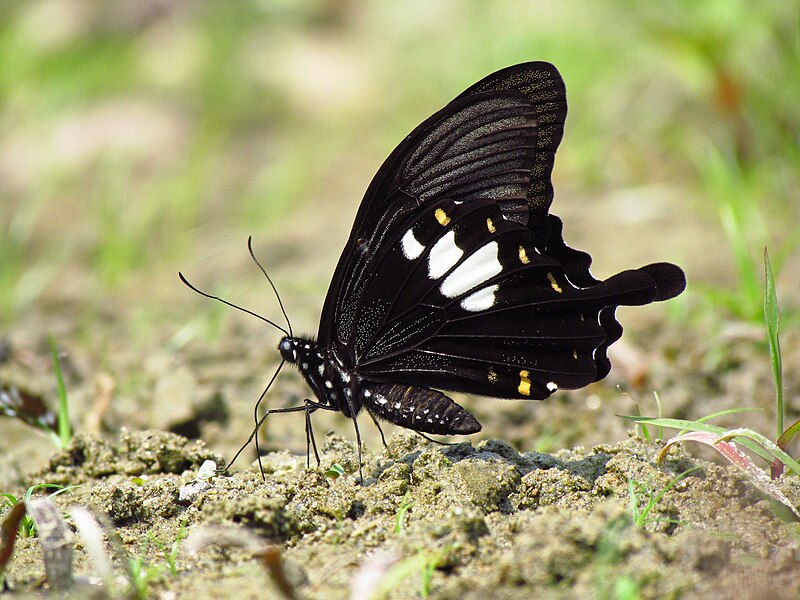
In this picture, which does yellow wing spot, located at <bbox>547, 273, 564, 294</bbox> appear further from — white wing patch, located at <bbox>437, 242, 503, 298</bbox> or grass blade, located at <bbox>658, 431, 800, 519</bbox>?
grass blade, located at <bbox>658, 431, 800, 519</bbox>

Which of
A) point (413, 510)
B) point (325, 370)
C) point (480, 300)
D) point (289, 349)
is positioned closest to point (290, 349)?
point (289, 349)

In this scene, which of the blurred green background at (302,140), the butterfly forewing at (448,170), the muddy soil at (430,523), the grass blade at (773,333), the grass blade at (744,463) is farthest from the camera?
the blurred green background at (302,140)

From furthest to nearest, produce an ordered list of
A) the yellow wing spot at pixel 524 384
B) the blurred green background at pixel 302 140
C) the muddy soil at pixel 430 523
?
the blurred green background at pixel 302 140
the yellow wing spot at pixel 524 384
the muddy soil at pixel 430 523

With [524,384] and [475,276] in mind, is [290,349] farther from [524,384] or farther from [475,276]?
[524,384]

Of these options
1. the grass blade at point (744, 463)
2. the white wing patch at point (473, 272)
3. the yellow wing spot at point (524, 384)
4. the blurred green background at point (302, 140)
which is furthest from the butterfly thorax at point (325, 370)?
the blurred green background at point (302, 140)

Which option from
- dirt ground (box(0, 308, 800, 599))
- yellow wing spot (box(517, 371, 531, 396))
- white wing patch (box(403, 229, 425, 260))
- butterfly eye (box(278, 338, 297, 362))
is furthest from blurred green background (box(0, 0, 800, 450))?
white wing patch (box(403, 229, 425, 260))

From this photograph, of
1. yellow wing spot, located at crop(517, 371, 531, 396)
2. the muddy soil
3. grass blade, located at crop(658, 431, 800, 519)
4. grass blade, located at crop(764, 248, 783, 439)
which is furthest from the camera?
yellow wing spot, located at crop(517, 371, 531, 396)

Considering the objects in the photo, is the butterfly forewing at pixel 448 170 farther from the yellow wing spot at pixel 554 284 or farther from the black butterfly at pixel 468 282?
the yellow wing spot at pixel 554 284
